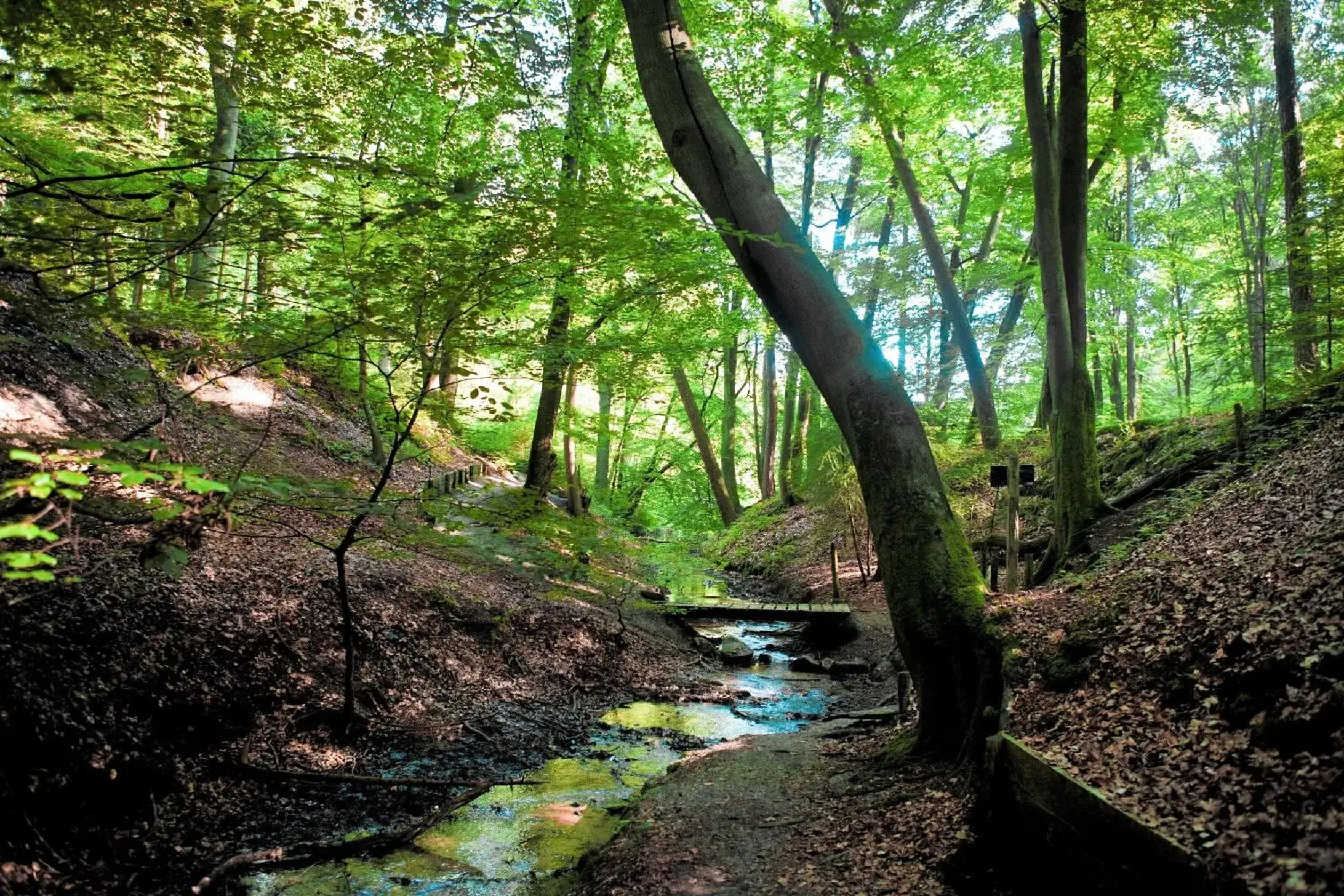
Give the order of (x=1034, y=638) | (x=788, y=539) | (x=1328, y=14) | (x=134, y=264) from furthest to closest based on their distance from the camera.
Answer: (x=788, y=539) → (x=1328, y=14) → (x=1034, y=638) → (x=134, y=264)

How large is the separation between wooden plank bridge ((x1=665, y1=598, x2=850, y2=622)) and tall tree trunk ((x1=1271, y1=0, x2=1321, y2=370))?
24.0 feet

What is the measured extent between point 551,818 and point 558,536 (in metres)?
2.39

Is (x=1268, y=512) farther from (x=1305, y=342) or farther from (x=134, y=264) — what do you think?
(x=134, y=264)

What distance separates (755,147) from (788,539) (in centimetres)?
1102

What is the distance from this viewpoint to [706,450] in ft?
73.8

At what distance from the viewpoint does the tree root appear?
421cm

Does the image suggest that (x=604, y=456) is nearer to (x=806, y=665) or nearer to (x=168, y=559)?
(x=806, y=665)

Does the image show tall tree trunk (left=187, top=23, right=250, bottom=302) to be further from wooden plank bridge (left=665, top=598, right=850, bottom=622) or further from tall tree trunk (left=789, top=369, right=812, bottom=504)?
tall tree trunk (left=789, top=369, right=812, bottom=504)

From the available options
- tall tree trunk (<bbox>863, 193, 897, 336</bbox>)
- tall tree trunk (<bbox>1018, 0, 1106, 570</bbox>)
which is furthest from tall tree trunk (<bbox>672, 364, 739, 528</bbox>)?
tall tree trunk (<bbox>1018, 0, 1106, 570</bbox>)

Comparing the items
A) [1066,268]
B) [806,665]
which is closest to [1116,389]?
[1066,268]

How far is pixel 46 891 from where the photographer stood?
3736 mm

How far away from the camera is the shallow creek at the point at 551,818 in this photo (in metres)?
4.49

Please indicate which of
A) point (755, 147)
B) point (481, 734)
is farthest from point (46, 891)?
point (755, 147)

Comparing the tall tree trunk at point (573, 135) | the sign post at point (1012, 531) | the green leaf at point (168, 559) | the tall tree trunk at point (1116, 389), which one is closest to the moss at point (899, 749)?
the sign post at point (1012, 531)
